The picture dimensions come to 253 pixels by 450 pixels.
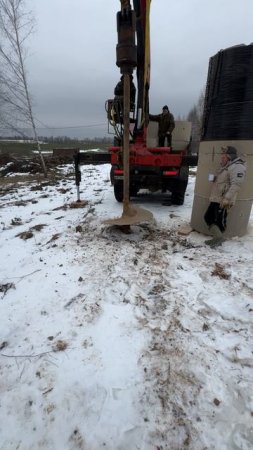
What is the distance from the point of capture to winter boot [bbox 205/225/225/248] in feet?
14.5

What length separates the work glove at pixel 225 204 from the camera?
418 cm

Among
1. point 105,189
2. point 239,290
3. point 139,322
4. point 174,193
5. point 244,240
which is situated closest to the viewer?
point 139,322

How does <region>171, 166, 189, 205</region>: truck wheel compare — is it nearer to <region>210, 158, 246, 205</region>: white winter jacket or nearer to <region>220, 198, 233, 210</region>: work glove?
<region>210, 158, 246, 205</region>: white winter jacket

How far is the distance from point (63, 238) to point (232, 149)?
3160mm

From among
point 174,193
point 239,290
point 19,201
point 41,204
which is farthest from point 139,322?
point 19,201

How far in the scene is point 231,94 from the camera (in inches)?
159

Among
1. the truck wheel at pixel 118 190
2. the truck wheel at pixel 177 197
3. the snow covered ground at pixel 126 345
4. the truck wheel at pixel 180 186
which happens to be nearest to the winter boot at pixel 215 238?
the snow covered ground at pixel 126 345

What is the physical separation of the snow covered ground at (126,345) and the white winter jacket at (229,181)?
82cm

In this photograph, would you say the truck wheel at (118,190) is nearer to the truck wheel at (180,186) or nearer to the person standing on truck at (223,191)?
the truck wheel at (180,186)

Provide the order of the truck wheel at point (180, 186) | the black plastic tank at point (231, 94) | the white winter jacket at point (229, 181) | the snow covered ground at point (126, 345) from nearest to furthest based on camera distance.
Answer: the snow covered ground at point (126, 345) → the black plastic tank at point (231, 94) → the white winter jacket at point (229, 181) → the truck wheel at point (180, 186)

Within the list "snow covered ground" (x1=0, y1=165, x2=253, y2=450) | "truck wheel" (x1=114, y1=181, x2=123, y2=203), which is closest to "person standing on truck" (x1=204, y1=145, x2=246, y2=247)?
"snow covered ground" (x1=0, y1=165, x2=253, y2=450)

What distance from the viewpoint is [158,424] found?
1852 millimetres

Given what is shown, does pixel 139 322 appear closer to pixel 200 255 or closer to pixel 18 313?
pixel 18 313

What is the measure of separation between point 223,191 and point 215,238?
85 cm
